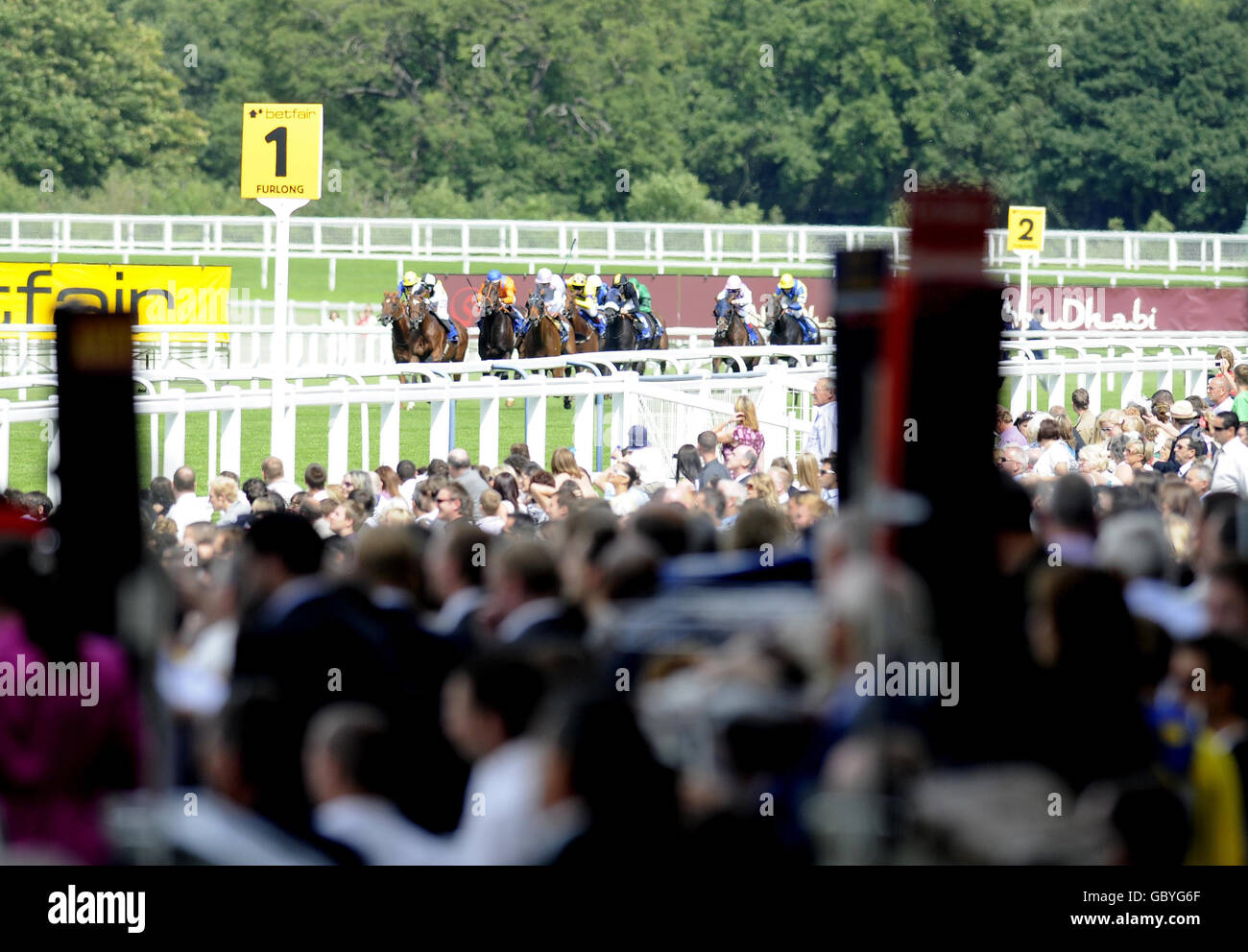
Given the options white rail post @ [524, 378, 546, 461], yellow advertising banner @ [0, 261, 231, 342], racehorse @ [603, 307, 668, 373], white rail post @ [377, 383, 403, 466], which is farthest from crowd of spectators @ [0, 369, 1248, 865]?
racehorse @ [603, 307, 668, 373]

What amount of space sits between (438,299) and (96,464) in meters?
19.5

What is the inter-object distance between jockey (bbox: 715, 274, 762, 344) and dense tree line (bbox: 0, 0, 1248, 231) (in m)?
26.1

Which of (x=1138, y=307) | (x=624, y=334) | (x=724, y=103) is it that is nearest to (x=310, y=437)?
(x=624, y=334)

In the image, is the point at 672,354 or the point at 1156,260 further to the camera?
the point at 1156,260

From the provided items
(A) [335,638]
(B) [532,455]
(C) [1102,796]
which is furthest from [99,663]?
(B) [532,455]

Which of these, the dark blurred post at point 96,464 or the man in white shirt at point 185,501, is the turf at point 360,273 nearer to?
the man in white shirt at point 185,501

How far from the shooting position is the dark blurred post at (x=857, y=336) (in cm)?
317

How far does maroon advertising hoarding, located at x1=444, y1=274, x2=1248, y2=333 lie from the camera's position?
30281 mm

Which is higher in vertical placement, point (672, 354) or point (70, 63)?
point (70, 63)

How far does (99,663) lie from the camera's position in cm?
355
